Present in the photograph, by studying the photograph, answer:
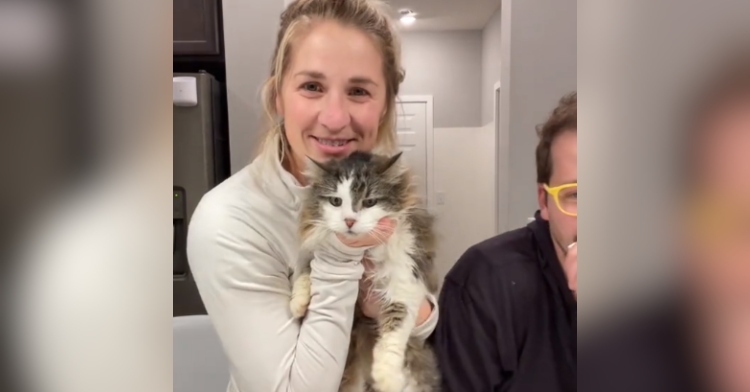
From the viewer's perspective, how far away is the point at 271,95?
0.64 meters

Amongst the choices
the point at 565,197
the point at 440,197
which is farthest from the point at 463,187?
the point at 565,197

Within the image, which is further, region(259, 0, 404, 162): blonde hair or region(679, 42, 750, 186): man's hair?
region(259, 0, 404, 162): blonde hair

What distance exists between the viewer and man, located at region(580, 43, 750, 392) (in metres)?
0.40

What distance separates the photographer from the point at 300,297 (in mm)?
629

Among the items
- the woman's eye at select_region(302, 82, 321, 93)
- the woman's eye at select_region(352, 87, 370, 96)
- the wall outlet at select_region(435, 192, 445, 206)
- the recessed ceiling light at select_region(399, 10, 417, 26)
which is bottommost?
the wall outlet at select_region(435, 192, 445, 206)

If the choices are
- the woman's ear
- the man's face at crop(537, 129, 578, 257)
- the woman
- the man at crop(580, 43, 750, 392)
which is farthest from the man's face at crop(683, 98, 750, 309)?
the woman's ear

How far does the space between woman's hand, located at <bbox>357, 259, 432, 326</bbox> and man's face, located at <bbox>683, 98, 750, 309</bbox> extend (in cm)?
38

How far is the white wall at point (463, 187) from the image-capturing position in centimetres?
65

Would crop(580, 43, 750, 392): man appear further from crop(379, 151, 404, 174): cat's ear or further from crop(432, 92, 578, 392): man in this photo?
crop(379, 151, 404, 174): cat's ear

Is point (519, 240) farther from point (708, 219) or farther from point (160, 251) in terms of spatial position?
point (160, 251)

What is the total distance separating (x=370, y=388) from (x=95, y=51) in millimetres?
575

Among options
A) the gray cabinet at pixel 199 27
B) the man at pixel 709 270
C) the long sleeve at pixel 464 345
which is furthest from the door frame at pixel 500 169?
the gray cabinet at pixel 199 27

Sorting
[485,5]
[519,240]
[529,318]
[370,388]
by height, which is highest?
[485,5]

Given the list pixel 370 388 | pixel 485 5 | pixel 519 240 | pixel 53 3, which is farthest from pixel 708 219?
pixel 53 3
